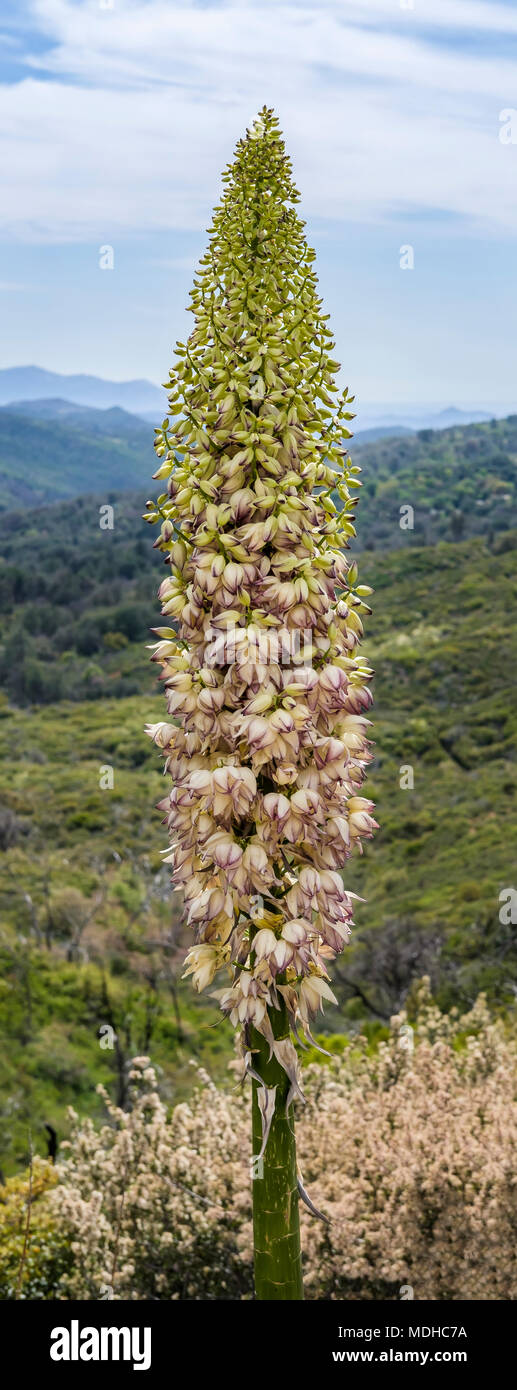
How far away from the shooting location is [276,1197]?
2789mm

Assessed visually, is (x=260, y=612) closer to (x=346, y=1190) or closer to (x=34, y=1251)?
(x=346, y=1190)

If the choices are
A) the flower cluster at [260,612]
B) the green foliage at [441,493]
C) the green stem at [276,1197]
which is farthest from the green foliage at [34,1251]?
the green foliage at [441,493]

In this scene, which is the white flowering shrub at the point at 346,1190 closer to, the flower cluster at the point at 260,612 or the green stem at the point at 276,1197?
the green stem at the point at 276,1197

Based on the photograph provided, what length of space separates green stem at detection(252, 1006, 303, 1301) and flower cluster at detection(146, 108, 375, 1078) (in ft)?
0.48

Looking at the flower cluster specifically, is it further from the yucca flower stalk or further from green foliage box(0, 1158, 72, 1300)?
green foliage box(0, 1158, 72, 1300)

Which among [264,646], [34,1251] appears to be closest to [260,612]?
[264,646]

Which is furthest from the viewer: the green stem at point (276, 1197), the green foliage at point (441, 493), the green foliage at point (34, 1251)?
the green foliage at point (441, 493)

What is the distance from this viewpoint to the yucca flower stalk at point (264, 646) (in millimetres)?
2654

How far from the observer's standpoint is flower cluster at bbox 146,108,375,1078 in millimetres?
2650

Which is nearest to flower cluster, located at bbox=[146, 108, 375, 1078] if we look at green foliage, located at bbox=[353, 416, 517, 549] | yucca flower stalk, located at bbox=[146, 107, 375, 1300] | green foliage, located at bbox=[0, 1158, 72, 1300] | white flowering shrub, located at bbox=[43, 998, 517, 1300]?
yucca flower stalk, located at bbox=[146, 107, 375, 1300]

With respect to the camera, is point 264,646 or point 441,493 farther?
point 441,493

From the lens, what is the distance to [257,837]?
2705mm

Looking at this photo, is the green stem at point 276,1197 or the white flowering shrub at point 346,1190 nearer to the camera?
the green stem at point 276,1197

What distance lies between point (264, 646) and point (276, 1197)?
1.30 meters
